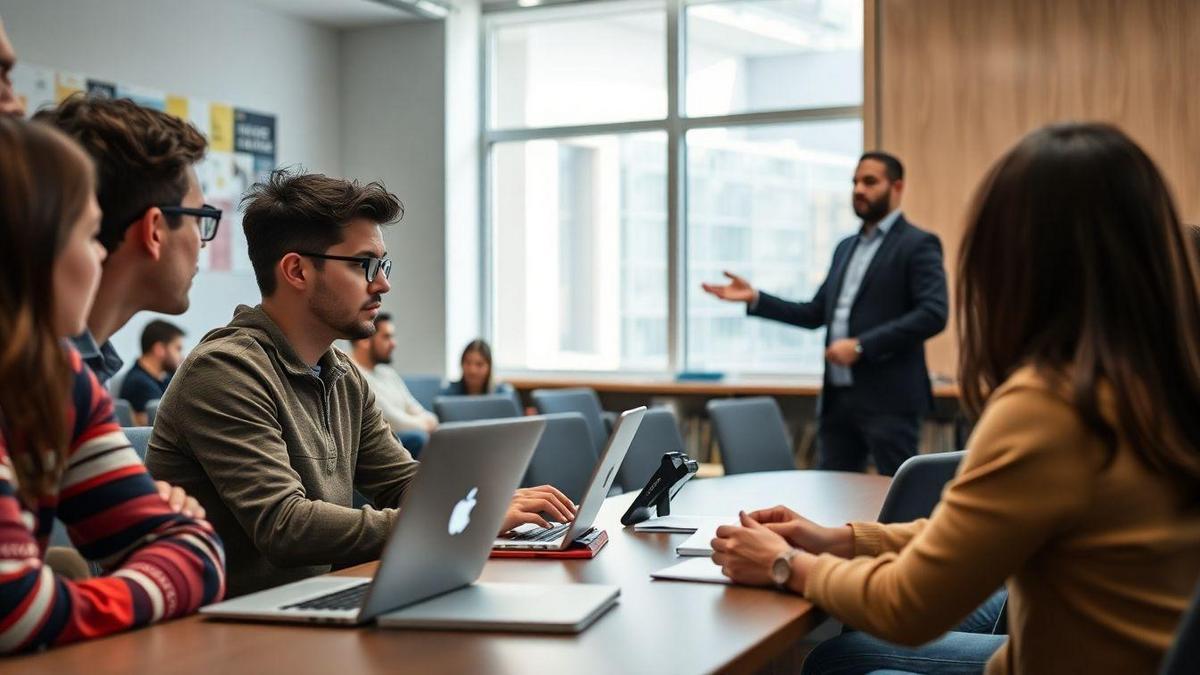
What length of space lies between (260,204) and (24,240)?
3.56ft

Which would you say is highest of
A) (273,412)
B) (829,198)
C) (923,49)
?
(923,49)

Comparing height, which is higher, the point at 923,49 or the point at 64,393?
the point at 923,49

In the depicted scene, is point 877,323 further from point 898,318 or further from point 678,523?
point 678,523

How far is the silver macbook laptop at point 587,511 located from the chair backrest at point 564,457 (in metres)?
1.48

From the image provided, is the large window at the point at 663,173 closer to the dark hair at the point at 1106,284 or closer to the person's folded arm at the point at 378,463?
the person's folded arm at the point at 378,463

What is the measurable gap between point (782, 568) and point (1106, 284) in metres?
0.59

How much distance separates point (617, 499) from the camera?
2719 mm

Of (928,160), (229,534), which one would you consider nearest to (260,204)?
(229,534)

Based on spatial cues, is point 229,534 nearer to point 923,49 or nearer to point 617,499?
point 617,499

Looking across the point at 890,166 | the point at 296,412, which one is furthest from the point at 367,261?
the point at 890,166

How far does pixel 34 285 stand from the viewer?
1303 millimetres

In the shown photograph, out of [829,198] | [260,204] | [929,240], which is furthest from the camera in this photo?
[829,198]

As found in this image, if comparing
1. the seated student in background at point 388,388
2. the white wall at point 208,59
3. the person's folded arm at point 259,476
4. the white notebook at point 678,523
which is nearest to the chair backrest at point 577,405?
the seated student in background at point 388,388

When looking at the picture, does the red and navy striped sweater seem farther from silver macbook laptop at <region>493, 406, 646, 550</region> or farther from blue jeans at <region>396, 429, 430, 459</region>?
blue jeans at <region>396, 429, 430, 459</region>
